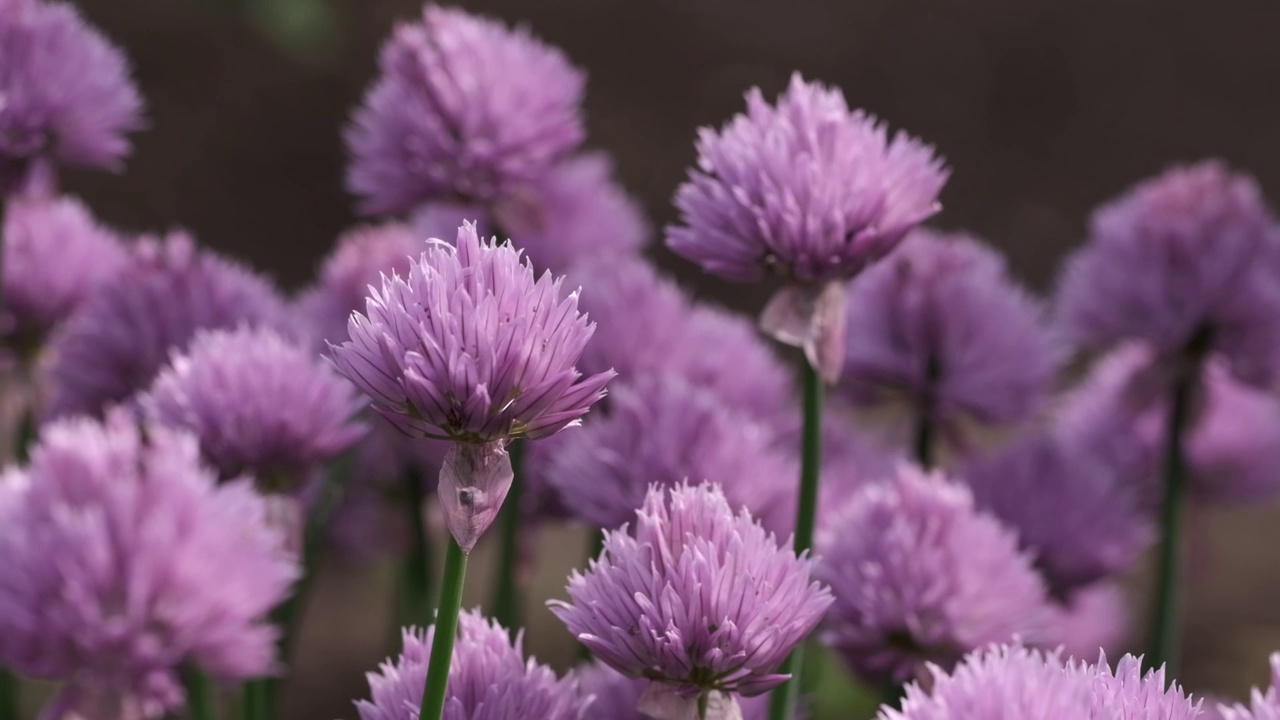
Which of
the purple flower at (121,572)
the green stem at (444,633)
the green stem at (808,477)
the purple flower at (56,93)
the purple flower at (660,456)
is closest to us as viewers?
the green stem at (444,633)

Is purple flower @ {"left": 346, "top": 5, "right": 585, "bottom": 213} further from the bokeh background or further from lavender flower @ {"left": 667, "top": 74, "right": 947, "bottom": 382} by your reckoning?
the bokeh background

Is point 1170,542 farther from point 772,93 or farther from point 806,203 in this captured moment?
point 772,93

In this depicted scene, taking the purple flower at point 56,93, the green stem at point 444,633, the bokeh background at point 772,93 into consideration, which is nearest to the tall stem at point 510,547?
the purple flower at point 56,93

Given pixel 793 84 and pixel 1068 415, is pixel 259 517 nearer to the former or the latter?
pixel 793 84

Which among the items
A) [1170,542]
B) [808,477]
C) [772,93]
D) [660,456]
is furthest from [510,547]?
[772,93]

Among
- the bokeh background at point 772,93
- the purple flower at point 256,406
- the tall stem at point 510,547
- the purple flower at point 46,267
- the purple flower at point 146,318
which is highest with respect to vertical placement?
the bokeh background at point 772,93

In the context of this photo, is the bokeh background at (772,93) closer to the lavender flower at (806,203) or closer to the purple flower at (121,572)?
the lavender flower at (806,203)
